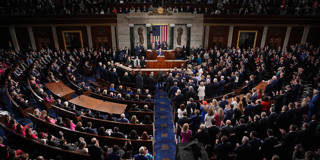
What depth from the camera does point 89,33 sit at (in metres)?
18.8

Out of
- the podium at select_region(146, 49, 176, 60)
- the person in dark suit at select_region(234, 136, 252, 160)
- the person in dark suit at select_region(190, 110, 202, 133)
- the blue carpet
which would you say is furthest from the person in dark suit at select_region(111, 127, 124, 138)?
the podium at select_region(146, 49, 176, 60)

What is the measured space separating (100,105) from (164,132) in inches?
116

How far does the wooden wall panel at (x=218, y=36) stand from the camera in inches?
752

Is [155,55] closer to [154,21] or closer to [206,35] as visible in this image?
[154,21]

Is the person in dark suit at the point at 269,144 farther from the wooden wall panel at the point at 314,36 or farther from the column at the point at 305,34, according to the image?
the wooden wall panel at the point at 314,36

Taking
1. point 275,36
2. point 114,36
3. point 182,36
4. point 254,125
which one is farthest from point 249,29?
point 254,125

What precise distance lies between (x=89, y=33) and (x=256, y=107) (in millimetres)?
16449

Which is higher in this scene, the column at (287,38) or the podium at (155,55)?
the column at (287,38)

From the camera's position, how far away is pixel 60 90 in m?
10.2

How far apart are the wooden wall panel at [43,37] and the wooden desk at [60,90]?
1000cm

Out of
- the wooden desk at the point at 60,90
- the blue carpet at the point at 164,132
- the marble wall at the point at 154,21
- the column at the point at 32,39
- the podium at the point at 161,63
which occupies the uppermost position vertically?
the marble wall at the point at 154,21

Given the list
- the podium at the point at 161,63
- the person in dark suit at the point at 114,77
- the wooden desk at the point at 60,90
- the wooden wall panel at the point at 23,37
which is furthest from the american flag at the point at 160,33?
the wooden wall panel at the point at 23,37

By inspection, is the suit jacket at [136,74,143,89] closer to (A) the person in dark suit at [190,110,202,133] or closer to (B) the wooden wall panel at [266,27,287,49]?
(A) the person in dark suit at [190,110,202,133]

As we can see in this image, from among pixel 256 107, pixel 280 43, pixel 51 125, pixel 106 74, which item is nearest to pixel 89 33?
pixel 106 74
